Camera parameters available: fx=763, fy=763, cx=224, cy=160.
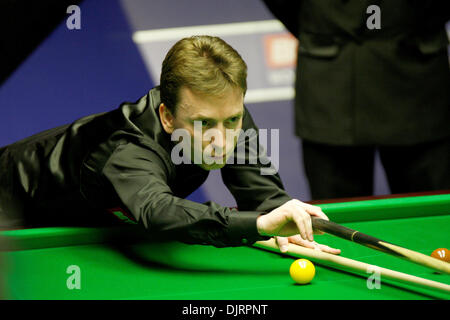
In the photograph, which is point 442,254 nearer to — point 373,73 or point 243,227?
point 243,227

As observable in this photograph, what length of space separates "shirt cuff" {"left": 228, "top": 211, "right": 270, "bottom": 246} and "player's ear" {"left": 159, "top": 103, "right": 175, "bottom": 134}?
38cm

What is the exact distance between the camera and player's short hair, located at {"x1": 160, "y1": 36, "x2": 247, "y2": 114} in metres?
2.14

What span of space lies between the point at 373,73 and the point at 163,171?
4.37 feet

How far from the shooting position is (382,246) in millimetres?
1901

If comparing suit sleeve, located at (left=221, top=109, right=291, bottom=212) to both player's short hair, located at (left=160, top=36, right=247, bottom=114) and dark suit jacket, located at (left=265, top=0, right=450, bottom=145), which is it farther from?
dark suit jacket, located at (left=265, top=0, right=450, bottom=145)

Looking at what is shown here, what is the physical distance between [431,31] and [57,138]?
1600 millimetres

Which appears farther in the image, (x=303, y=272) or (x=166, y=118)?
(x=166, y=118)

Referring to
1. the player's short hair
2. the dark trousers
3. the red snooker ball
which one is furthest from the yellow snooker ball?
the dark trousers

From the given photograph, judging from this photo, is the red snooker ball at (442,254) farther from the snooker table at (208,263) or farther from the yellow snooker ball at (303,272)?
the yellow snooker ball at (303,272)

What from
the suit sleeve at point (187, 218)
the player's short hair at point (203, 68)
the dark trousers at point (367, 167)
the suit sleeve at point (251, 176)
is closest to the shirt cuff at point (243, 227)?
the suit sleeve at point (187, 218)

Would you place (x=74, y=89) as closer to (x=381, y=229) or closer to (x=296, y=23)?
(x=296, y=23)

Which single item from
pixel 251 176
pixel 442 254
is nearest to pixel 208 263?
pixel 251 176

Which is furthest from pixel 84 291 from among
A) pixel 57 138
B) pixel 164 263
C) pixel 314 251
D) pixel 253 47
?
→ pixel 253 47

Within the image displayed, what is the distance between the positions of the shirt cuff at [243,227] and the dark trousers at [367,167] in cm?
133
